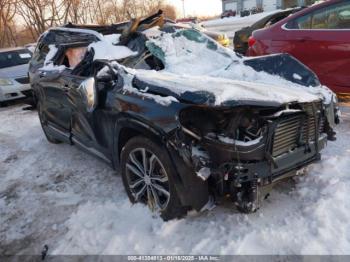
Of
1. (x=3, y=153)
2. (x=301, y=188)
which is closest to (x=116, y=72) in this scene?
(x=301, y=188)

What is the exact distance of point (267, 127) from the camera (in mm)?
2816

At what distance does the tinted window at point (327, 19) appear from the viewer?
546 cm

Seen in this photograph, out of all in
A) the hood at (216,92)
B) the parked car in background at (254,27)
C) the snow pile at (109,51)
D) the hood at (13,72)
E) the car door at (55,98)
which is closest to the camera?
the hood at (216,92)

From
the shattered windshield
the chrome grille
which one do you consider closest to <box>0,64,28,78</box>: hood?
the shattered windshield

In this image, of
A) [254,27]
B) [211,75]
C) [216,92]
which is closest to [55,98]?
[211,75]

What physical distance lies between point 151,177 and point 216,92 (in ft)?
3.31

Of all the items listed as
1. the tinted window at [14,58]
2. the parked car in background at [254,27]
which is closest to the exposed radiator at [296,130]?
the parked car in background at [254,27]

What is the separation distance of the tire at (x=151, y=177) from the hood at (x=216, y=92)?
0.47m

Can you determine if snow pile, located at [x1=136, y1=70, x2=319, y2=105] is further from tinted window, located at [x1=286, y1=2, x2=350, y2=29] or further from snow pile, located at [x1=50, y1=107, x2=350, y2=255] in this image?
tinted window, located at [x1=286, y1=2, x2=350, y2=29]

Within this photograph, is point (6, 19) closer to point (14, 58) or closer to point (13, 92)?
point (14, 58)

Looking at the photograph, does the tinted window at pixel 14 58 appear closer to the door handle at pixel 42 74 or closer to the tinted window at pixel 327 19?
the door handle at pixel 42 74

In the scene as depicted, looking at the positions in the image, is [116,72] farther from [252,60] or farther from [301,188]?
[301,188]

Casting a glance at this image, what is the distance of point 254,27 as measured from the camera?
9898 mm

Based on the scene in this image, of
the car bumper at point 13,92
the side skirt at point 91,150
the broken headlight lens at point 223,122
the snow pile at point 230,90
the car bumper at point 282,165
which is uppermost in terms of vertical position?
the snow pile at point 230,90
